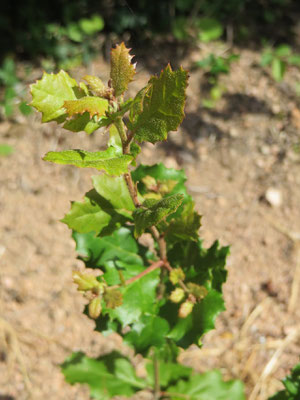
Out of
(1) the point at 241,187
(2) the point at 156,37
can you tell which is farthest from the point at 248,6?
(1) the point at 241,187

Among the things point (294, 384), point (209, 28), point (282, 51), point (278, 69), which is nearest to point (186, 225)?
point (294, 384)

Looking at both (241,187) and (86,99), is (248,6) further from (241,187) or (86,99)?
(86,99)

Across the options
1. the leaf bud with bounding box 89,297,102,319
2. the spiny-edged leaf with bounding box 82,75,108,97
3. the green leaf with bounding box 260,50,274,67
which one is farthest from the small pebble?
the spiny-edged leaf with bounding box 82,75,108,97

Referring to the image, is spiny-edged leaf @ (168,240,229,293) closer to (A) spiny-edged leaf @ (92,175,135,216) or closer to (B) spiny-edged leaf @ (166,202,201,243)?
(B) spiny-edged leaf @ (166,202,201,243)

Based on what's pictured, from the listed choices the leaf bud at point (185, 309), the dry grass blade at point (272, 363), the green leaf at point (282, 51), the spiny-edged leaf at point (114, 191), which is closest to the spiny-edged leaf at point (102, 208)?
the spiny-edged leaf at point (114, 191)

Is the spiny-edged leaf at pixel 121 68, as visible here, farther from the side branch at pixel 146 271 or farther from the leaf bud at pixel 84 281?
the side branch at pixel 146 271

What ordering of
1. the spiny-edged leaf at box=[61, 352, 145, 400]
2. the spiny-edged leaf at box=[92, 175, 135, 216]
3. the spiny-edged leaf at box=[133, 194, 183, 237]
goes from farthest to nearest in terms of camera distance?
1. the spiny-edged leaf at box=[61, 352, 145, 400]
2. the spiny-edged leaf at box=[92, 175, 135, 216]
3. the spiny-edged leaf at box=[133, 194, 183, 237]
